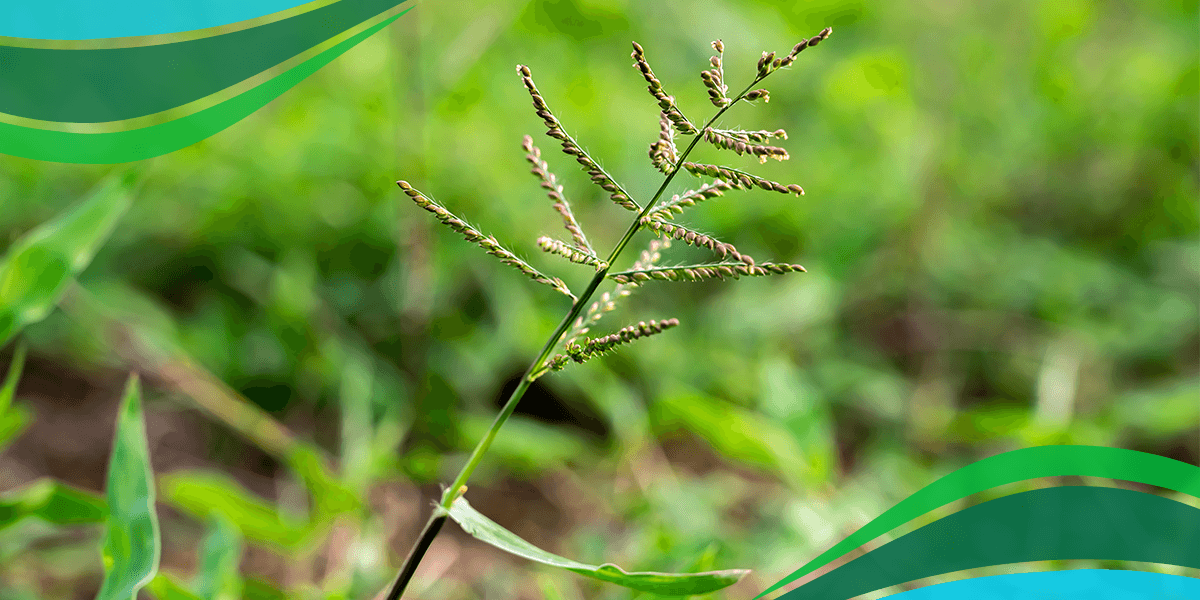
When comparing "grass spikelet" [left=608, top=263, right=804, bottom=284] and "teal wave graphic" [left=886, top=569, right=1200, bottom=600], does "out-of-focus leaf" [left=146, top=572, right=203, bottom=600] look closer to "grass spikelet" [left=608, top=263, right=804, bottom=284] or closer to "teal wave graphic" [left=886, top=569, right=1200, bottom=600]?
"grass spikelet" [left=608, top=263, right=804, bottom=284]

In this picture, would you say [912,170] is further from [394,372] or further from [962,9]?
[394,372]

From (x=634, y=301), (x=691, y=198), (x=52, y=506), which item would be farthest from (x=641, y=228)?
(x=634, y=301)

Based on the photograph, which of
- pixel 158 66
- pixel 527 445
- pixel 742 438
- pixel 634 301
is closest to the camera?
pixel 158 66

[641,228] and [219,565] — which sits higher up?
[641,228]

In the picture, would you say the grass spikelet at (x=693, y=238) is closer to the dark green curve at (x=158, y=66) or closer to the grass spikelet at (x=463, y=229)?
the grass spikelet at (x=463, y=229)

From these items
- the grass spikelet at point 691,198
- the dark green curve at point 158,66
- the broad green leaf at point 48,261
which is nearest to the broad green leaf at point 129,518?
the broad green leaf at point 48,261

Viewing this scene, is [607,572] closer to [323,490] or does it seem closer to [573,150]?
[573,150]

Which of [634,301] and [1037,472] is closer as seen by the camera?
[1037,472]
